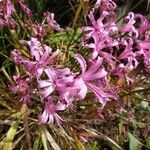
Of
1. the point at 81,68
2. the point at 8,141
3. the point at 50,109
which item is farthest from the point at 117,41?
the point at 8,141

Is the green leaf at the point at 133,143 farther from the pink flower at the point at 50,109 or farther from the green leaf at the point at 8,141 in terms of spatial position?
the pink flower at the point at 50,109

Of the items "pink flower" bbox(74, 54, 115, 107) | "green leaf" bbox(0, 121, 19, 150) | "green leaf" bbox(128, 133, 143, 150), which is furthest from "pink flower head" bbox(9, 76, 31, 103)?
"green leaf" bbox(128, 133, 143, 150)

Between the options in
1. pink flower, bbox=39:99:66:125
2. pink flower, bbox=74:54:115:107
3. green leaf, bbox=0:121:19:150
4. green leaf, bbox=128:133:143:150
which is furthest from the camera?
green leaf, bbox=128:133:143:150

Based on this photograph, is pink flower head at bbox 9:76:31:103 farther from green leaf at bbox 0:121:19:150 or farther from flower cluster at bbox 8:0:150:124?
green leaf at bbox 0:121:19:150

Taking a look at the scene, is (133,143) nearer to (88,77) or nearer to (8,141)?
(8,141)

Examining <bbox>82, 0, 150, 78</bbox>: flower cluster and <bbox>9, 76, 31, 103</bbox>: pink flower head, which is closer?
<bbox>9, 76, 31, 103</bbox>: pink flower head

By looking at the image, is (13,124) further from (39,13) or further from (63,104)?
(39,13)
